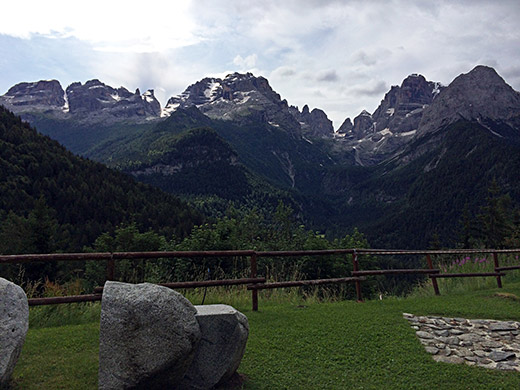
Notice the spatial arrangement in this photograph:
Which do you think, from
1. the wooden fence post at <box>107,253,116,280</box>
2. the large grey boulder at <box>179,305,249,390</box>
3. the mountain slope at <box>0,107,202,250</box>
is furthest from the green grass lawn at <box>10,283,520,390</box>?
the mountain slope at <box>0,107,202,250</box>

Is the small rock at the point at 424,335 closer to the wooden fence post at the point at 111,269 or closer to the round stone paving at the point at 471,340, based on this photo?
the round stone paving at the point at 471,340

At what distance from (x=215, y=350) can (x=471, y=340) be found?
18.9ft

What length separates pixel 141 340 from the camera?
4418 mm

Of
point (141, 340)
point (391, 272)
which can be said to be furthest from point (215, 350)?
point (391, 272)

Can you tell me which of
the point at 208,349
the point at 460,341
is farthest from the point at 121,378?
the point at 460,341

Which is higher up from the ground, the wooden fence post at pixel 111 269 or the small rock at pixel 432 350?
the wooden fence post at pixel 111 269

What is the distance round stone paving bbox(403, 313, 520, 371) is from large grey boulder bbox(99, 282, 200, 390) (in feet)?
16.1

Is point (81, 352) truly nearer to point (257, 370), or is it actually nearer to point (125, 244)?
point (257, 370)

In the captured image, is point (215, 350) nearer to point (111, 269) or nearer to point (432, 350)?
point (111, 269)

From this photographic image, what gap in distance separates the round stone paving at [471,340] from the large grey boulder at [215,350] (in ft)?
13.1

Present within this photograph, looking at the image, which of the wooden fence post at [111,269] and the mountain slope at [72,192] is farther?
the mountain slope at [72,192]

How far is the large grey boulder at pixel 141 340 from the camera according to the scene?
4406 millimetres

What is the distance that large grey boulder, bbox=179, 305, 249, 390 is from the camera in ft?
16.4

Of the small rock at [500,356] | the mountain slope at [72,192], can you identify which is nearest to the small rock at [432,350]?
the small rock at [500,356]
